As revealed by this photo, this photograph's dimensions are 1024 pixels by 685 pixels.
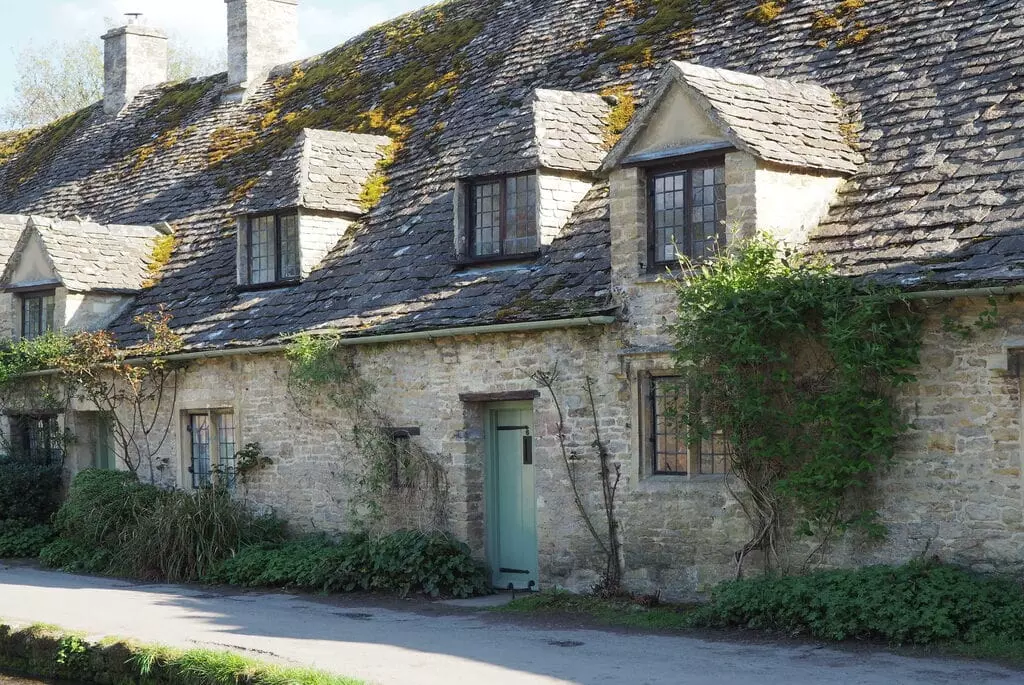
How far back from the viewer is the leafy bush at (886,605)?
11484mm

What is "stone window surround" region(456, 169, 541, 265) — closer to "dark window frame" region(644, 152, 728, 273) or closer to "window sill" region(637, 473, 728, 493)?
"dark window frame" region(644, 152, 728, 273)

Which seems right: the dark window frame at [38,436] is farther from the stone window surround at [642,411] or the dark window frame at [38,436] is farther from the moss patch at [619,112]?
the stone window surround at [642,411]

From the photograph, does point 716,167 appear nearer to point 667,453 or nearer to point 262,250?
point 667,453

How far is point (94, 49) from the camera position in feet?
159

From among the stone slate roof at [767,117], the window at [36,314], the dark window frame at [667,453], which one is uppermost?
the stone slate roof at [767,117]

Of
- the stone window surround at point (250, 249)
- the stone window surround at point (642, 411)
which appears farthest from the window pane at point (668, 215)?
the stone window surround at point (250, 249)

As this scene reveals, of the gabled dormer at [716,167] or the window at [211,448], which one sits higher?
the gabled dormer at [716,167]

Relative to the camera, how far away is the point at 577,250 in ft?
52.7

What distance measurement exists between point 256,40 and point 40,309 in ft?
25.7

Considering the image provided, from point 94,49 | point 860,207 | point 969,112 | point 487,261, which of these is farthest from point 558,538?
point 94,49

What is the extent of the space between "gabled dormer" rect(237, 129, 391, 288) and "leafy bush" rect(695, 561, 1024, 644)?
8.85 meters

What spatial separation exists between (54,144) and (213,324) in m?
12.8

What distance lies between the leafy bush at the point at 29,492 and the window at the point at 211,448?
8.86 ft

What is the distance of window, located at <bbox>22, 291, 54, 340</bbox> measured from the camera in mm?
22547
